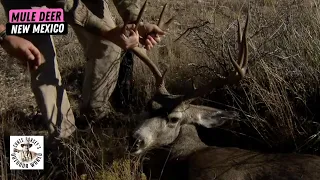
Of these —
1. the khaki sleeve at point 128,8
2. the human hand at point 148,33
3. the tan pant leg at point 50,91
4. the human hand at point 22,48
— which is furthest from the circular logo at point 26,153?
the khaki sleeve at point 128,8

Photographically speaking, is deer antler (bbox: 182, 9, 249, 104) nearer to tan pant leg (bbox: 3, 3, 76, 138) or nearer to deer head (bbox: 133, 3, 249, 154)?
deer head (bbox: 133, 3, 249, 154)

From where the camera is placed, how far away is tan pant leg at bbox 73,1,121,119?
6.21 metres

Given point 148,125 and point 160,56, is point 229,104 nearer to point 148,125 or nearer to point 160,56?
point 148,125

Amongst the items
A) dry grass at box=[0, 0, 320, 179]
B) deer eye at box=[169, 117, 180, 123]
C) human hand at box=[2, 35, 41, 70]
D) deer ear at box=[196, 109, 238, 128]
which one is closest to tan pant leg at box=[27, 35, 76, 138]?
dry grass at box=[0, 0, 320, 179]

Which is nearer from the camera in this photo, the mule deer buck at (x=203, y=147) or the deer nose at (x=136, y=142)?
the mule deer buck at (x=203, y=147)

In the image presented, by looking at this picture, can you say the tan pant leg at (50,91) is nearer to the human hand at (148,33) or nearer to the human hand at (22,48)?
the human hand at (22,48)

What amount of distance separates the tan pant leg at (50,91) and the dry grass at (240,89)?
26 centimetres

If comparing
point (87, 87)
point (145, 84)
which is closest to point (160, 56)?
point (145, 84)

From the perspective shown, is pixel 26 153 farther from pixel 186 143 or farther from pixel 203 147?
pixel 203 147

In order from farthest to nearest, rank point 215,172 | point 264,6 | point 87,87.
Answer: point 264,6 < point 87,87 < point 215,172

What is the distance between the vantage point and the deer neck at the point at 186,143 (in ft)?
17.4

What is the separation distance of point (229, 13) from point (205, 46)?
111 inches

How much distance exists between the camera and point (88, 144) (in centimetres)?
536

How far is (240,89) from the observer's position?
5941 millimetres
